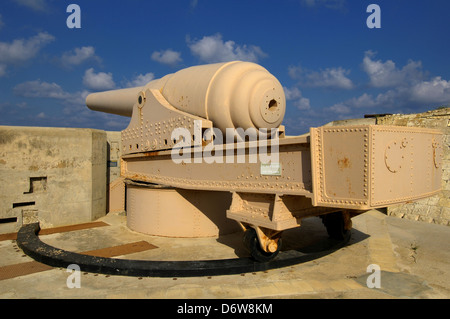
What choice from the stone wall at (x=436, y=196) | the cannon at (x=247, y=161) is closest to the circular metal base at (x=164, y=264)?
the cannon at (x=247, y=161)

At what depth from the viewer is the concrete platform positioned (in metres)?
4.65

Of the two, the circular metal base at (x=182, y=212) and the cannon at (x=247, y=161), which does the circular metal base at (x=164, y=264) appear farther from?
the circular metal base at (x=182, y=212)

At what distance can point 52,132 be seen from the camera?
8.77 meters

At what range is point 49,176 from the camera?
873cm

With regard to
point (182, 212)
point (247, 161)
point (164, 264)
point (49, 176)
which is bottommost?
point (164, 264)

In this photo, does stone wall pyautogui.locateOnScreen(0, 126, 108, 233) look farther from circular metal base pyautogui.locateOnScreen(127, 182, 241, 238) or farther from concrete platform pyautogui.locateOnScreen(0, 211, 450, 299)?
circular metal base pyautogui.locateOnScreen(127, 182, 241, 238)

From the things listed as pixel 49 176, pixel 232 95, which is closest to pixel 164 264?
pixel 232 95

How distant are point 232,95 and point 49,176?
5.47 metres

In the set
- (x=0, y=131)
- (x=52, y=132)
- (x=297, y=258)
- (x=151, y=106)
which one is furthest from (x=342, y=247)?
(x=0, y=131)

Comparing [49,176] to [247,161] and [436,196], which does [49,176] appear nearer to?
[247,161]

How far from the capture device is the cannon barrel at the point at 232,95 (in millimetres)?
6113
